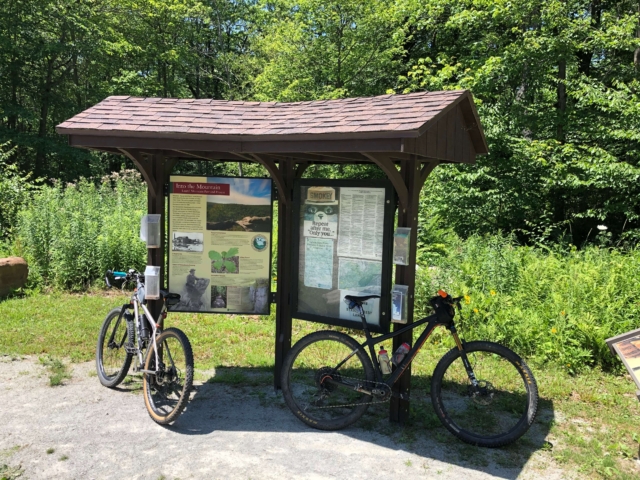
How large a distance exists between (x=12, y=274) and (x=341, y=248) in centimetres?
612

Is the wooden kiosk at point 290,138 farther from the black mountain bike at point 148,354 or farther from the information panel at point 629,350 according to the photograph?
the information panel at point 629,350

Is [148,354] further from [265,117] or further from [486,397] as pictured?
[486,397]

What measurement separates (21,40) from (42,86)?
6.92 feet

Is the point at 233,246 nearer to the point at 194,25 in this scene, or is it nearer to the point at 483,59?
the point at 483,59

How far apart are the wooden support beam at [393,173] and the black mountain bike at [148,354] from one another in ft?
6.48

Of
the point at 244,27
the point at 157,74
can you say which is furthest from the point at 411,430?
the point at 244,27

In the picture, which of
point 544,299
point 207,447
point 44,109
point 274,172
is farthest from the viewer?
point 44,109

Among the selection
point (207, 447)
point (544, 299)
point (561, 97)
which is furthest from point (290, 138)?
point (561, 97)

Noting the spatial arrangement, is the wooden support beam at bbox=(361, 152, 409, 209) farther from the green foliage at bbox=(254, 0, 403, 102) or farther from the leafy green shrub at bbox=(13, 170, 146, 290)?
the green foliage at bbox=(254, 0, 403, 102)

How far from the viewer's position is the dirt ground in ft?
10.8

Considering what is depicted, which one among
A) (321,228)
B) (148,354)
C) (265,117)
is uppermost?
(265,117)

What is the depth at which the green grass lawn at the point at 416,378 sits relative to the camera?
365 cm

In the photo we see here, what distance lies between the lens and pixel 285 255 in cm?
463

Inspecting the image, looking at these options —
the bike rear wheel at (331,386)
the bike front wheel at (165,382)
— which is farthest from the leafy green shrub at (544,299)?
the bike front wheel at (165,382)
